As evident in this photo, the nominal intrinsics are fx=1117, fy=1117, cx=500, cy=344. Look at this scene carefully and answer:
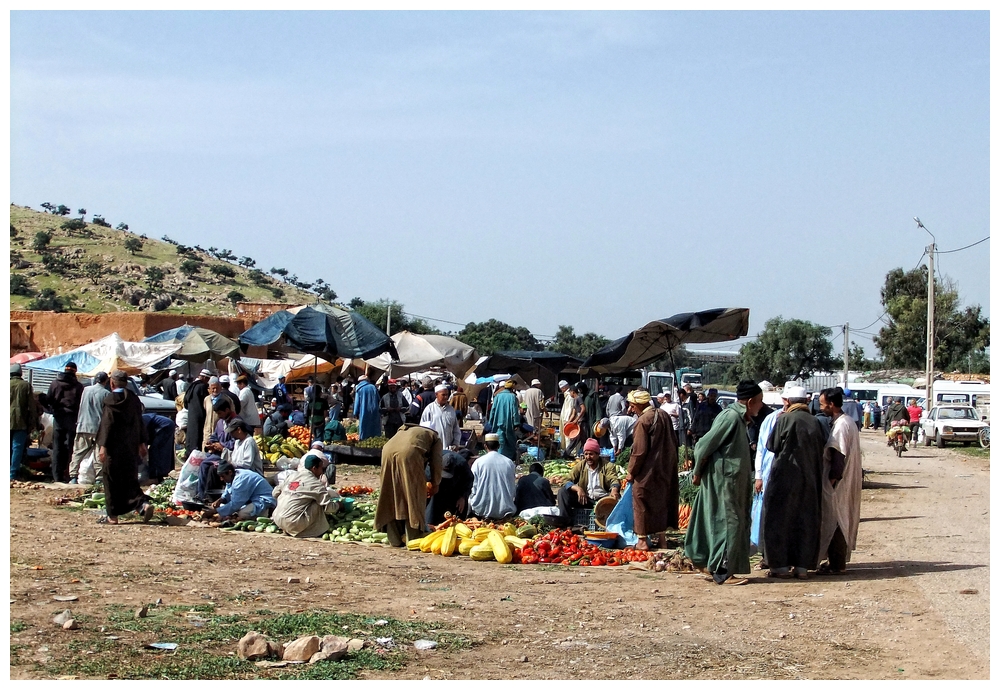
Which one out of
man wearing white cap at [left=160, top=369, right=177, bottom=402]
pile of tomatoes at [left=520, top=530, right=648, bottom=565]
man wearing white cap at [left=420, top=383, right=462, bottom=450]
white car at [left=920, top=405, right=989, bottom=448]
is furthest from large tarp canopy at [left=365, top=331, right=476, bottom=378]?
pile of tomatoes at [left=520, top=530, right=648, bottom=565]

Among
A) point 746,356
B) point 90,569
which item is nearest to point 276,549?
point 90,569

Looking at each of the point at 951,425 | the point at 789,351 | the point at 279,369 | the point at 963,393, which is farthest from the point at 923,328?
the point at 279,369

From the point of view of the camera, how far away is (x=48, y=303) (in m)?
68.2

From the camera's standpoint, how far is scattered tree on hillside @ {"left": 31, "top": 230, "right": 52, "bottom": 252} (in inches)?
3228

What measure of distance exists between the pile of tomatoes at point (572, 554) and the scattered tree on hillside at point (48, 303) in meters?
63.7

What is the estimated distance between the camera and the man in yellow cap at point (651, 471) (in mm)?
9789

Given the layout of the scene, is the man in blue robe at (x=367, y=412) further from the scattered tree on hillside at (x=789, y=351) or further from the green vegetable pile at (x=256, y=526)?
the scattered tree on hillside at (x=789, y=351)

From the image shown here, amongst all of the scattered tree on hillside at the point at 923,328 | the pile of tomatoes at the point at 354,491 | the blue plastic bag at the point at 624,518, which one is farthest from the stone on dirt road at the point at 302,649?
the scattered tree on hillside at the point at 923,328

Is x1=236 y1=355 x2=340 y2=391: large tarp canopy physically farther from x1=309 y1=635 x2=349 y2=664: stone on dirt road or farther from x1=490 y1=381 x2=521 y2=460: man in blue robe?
x1=309 y1=635 x2=349 y2=664: stone on dirt road

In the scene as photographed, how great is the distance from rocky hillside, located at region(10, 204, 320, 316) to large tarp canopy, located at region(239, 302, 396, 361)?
5510cm

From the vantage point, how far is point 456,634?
21.5 ft

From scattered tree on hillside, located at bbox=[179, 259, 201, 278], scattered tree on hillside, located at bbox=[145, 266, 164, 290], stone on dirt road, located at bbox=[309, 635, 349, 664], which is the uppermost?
scattered tree on hillside, located at bbox=[179, 259, 201, 278]

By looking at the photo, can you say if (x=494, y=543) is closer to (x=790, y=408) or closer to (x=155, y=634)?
(x=790, y=408)

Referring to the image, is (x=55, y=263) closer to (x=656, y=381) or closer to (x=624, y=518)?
(x=656, y=381)
